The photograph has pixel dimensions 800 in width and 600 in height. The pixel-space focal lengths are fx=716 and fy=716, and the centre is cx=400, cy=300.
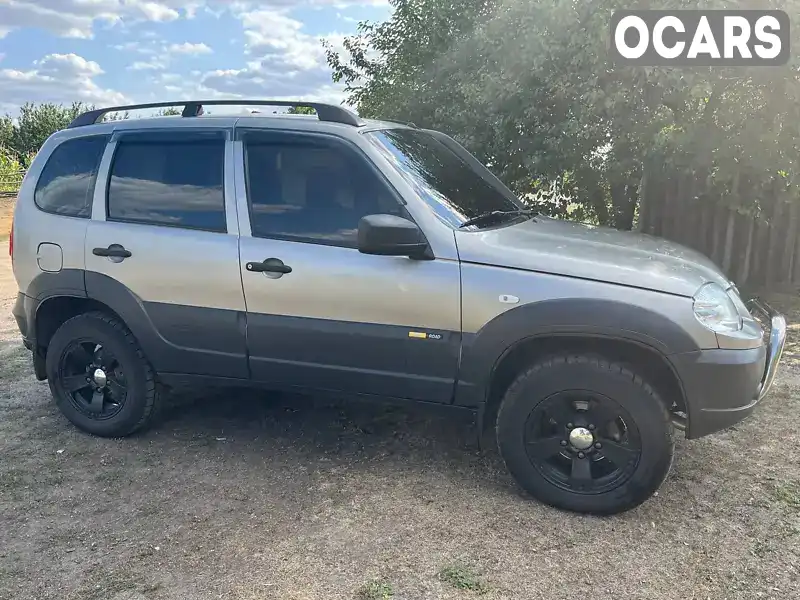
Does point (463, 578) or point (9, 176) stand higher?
point (9, 176)

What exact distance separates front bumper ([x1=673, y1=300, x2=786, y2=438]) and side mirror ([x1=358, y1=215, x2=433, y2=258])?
1.34 m

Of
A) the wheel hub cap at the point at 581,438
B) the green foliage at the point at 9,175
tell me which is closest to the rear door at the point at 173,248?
the wheel hub cap at the point at 581,438

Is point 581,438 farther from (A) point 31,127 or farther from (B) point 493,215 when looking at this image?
(A) point 31,127

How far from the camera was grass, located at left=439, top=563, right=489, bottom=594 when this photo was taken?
2969 mm

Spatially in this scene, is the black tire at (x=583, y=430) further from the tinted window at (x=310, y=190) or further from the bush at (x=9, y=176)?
the bush at (x=9, y=176)

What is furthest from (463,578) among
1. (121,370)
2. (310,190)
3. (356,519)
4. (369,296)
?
(121,370)

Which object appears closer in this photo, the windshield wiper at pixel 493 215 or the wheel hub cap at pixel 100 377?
the windshield wiper at pixel 493 215

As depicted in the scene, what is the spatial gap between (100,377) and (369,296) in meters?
1.99

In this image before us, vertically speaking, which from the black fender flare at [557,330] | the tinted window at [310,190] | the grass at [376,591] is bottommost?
the grass at [376,591]

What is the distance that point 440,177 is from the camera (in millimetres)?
4125

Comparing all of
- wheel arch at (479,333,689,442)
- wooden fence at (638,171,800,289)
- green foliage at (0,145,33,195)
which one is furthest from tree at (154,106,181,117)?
green foliage at (0,145,33,195)

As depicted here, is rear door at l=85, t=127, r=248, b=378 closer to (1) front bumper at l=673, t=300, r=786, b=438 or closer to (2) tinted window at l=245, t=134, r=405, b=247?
(2) tinted window at l=245, t=134, r=405, b=247

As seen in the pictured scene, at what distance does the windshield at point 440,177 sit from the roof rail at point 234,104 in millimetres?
183

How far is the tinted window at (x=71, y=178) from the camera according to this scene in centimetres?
448
